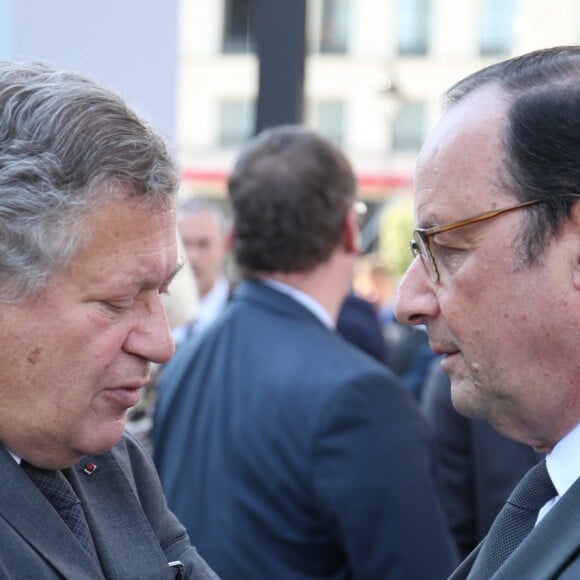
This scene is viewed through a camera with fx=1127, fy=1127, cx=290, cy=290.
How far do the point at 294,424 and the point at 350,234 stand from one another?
81 centimetres

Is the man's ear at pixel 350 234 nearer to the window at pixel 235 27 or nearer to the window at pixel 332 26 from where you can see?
the window at pixel 235 27

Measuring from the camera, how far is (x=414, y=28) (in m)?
33.6

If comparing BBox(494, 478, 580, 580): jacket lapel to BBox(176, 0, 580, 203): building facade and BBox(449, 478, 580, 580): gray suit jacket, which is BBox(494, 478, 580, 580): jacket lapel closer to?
BBox(449, 478, 580, 580): gray suit jacket

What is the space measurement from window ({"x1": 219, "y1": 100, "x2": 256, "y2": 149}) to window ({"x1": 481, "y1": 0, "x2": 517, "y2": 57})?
7.26 metres

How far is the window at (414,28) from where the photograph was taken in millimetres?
33312

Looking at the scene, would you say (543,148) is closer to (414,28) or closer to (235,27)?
(235,27)

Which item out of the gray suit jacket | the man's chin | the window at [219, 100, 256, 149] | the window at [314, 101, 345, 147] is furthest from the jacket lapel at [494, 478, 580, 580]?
the window at [314, 101, 345, 147]

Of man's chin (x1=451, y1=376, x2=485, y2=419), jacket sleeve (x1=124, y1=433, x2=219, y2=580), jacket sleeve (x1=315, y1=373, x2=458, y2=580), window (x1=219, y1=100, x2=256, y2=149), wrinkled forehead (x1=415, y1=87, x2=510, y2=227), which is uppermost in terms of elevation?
wrinkled forehead (x1=415, y1=87, x2=510, y2=227)

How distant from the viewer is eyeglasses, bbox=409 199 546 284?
6.39 feet

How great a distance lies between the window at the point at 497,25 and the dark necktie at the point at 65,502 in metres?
Result: 32.2

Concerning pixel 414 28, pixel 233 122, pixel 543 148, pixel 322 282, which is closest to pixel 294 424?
pixel 322 282

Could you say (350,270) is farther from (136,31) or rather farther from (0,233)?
(0,233)

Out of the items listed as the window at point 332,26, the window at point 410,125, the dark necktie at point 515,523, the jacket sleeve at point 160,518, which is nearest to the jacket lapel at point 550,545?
the dark necktie at point 515,523

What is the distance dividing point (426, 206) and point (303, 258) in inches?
62.9
